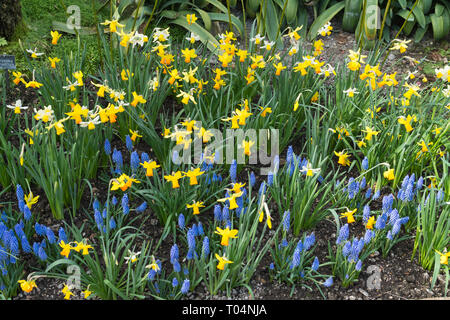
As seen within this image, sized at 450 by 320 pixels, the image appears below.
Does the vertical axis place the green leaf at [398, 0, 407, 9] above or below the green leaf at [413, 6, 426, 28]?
above

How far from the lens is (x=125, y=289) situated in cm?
227

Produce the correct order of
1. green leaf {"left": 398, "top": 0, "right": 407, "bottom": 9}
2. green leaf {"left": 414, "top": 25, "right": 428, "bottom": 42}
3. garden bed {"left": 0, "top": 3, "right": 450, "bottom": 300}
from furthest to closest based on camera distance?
green leaf {"left": 414, "top": 25, "right": 428, "bottom": 42} → green leaf {"left": 398, "top": 0, "right": 407, "bottom": 9} → garden bed {"left": 0, "top": 3, "right": 450, "bottom": 300}

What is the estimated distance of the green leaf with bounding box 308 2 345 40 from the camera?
4.43m

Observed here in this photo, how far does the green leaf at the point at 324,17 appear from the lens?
4.43m

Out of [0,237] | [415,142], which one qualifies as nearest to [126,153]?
[0,237]

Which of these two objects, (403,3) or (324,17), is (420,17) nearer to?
(403,3)

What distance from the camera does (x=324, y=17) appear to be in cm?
448

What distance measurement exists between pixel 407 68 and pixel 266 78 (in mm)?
1570

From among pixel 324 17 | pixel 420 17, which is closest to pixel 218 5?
pixel 324 17
